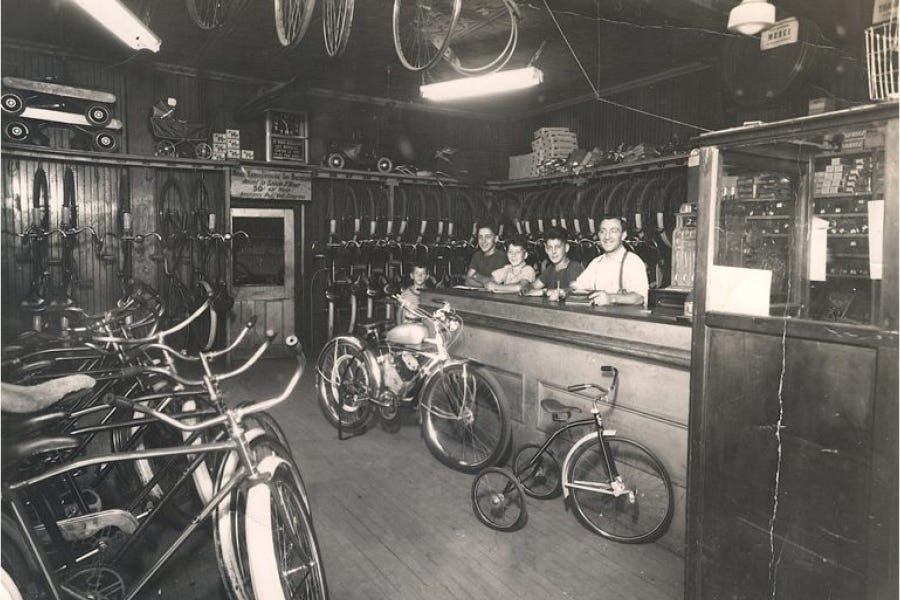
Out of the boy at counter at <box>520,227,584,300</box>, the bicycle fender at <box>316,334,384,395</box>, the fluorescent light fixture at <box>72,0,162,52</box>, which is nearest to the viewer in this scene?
the fluorescent light fixture at <box>72,0,162,52</box>

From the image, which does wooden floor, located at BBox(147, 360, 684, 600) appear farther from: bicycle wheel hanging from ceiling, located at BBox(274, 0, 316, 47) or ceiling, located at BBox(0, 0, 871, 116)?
ceiling, located at BBox(0, 0, 871, 116)

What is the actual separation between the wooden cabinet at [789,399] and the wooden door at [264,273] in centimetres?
653

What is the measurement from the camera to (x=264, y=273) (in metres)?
8.37

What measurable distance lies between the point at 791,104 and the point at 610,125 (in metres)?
2.79

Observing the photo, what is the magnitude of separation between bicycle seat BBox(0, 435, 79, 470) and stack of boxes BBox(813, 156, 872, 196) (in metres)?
5.56

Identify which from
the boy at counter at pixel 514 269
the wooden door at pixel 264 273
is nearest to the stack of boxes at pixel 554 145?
the boy at counter at pixel 514 269

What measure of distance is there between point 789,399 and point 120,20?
454 cm

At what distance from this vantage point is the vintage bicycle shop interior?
87.2 inches

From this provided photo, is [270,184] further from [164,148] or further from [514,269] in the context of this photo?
[514,269]

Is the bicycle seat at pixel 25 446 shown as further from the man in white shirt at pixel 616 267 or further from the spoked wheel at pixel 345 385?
the man in white shirt at pixel 616 267

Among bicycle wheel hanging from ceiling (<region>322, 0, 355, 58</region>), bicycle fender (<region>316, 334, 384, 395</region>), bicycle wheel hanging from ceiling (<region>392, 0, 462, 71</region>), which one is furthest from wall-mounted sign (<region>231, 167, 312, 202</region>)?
bicycle fender (<region>316, 334, 384, 395</region>)

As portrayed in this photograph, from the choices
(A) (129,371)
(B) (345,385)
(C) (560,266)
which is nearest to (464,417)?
(B) (345,385)

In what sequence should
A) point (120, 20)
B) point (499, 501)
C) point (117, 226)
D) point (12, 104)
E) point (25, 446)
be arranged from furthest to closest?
1. point (117, 226)
2. point (12, 104)
3. point (120, 20)
4. point (499, 501)
5. point (25, 446)

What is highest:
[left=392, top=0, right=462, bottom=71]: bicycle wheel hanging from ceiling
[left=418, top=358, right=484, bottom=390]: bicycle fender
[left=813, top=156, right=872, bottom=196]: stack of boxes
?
[left=392, top=0, right=462, bottom=71]: bicycle wheel hanging from ceiling
